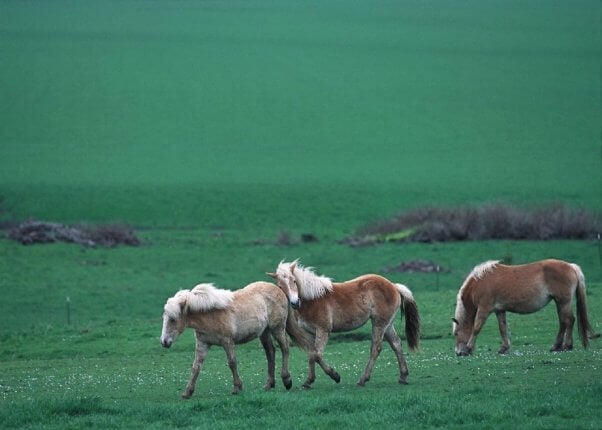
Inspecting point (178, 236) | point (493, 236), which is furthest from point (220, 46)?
point (493, 236)

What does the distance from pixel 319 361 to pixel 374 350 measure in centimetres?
92

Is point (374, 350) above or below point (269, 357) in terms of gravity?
above

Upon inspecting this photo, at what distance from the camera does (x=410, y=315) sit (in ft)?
52.4

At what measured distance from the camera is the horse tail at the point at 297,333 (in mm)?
15750

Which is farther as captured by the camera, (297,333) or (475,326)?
(475,326)

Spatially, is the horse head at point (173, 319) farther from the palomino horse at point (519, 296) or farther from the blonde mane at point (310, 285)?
the palomino horse at point (519, 296)

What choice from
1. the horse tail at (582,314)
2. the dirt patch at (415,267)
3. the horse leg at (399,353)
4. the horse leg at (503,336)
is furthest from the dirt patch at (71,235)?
the horse leg at (399,353)

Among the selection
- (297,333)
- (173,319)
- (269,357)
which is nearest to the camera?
(173,319)

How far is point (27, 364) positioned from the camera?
791 inches

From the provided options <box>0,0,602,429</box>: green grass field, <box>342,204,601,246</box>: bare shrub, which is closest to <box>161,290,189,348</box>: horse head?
<box>0,0,602,429</box>: green grass field

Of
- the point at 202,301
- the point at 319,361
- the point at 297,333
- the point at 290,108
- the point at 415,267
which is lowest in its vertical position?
the point at 415,267

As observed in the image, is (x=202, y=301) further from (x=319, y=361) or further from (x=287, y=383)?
(x=319, y=361)

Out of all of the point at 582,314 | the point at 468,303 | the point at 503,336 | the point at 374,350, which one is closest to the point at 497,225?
the point at 468,303

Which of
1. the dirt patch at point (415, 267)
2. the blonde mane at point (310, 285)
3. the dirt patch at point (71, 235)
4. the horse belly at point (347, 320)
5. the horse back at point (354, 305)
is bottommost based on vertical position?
the dirt patch at point (415, 267)
